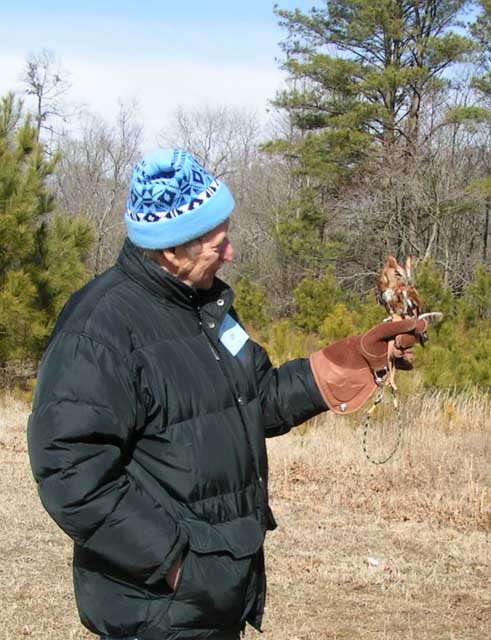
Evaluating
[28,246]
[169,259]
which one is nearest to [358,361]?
[169,259]

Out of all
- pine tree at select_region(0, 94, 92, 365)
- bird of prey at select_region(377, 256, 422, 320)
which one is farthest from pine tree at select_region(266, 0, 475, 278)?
bird of prey at select_region(377, 256, 422, 320)

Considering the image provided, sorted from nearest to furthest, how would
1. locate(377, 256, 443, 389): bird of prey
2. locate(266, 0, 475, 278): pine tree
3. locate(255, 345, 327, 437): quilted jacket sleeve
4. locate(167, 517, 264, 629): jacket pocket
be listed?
locate(167, 517, 264, 629): jacket pocket
locate(255, 345, 327, 437): quilted jacket sleeve
locate(377, 256, 443, 389): bird of prey
locate(266, 0, 475, 278): pine tree

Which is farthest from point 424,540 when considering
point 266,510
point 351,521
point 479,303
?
point 479,303

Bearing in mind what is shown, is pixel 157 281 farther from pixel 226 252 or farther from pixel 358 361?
pixel 358 361

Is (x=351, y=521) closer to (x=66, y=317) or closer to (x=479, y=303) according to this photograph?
(x=66, y=317)

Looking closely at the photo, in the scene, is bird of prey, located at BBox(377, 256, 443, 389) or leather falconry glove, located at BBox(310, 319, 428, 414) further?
bird of prey, located at BBox(377, 256, 443, 389)

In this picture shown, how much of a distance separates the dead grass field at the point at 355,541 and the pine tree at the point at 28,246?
7.96 ft

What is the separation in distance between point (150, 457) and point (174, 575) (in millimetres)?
266

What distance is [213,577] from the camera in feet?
6.29

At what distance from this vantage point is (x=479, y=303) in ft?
33.8

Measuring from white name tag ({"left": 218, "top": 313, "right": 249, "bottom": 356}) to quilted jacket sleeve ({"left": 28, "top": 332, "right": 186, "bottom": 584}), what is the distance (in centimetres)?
36

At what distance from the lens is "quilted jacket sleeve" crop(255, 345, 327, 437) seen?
7.93 feet

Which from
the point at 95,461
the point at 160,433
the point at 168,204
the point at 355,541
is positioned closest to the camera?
the point at 95,461

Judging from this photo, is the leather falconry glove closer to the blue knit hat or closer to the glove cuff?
the glove cuff
